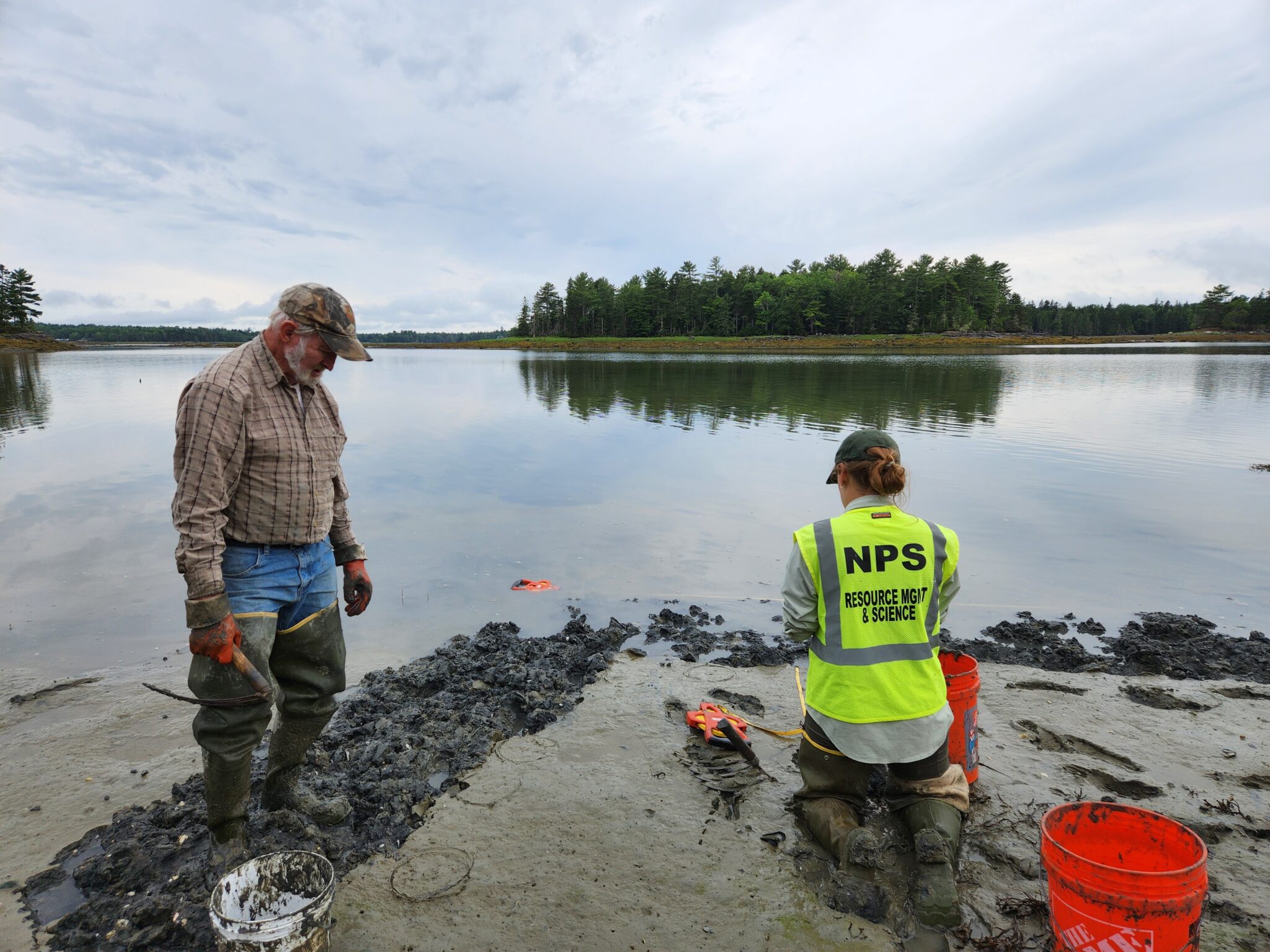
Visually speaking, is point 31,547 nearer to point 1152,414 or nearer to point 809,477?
point 809,477

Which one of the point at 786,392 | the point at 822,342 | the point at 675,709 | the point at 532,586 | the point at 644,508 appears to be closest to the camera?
the point at 675,709

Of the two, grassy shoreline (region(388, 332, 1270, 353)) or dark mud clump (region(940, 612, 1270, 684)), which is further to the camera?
grassy shoreline (region(388, 332, 1270, 353))

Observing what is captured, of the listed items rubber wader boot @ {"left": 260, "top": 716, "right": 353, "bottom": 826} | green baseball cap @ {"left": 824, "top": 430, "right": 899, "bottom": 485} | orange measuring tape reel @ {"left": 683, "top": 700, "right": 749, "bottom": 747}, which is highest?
green baseball cap @ {"left": 824, "top": 430, "right": 899, "bottom": 485}

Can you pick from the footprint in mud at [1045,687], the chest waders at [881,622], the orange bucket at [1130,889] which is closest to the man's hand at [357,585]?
the chest waders at [881,622]

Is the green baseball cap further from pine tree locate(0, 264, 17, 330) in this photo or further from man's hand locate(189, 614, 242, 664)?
pine tree locate(0, 264, 17, 330)

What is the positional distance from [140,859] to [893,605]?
12.4ft

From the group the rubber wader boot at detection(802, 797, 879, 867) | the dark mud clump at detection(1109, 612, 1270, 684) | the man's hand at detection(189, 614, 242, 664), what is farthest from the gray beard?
the dark mud clump at detection(1109, 612, 1270, 684)

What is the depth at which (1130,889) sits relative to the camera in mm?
2324

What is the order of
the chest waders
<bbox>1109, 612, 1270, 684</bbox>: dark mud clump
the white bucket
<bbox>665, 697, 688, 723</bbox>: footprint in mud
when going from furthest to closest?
<bbox>1109, 612, 1270, 684</bbox>: dark mud clump
<bbox>665, 697, 688, 723</bbox>: footprint in mud
the chest waders
the white bucket

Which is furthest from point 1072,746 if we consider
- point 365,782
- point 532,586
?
point 532,586

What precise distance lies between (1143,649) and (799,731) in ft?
11.3

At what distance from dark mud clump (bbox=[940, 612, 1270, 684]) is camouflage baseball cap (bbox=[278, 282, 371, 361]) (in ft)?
17.7

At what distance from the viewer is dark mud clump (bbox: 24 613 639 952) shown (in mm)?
2824

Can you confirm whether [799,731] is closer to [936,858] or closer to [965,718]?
[965,718]
